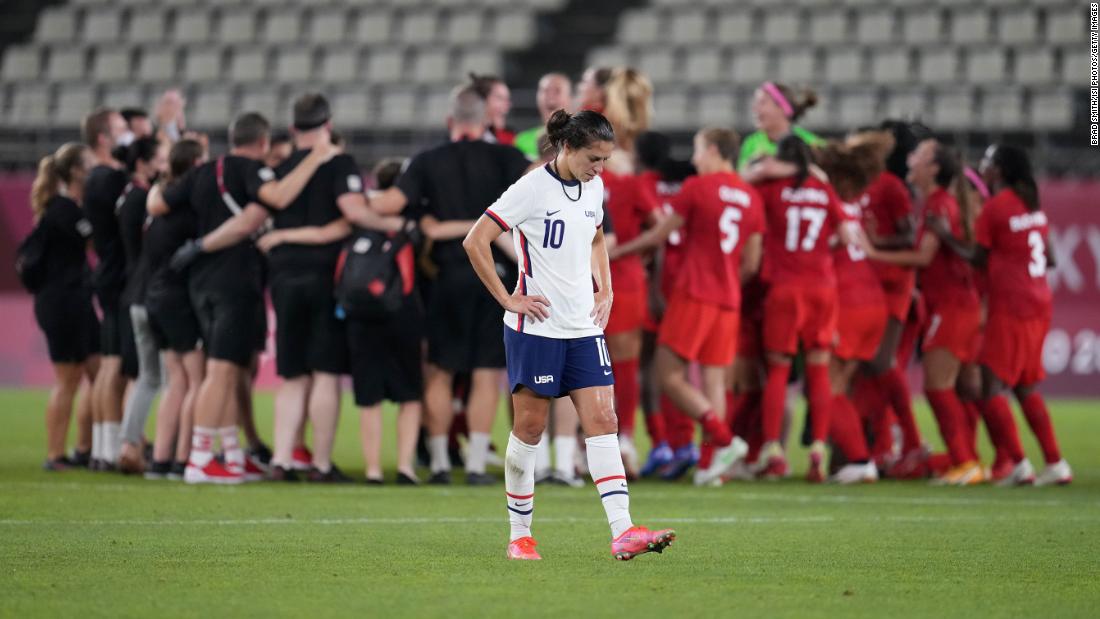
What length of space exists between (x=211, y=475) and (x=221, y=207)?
182 centimetres

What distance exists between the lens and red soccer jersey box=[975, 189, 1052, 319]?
11.4 m

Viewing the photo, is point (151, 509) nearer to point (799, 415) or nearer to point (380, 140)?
point (799, 415)

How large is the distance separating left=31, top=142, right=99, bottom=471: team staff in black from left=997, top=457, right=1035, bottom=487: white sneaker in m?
6.88

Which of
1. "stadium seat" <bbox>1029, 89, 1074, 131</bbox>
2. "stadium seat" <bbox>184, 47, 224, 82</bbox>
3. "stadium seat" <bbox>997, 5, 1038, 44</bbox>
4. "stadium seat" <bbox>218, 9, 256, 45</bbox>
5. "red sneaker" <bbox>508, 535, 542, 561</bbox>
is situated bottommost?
"red sneaker" <bbox>508, 535, 542, 561</bbox>

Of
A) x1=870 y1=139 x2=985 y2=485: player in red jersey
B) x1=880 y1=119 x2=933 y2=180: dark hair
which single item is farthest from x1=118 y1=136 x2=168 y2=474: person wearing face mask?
x1=880 y1=119 x2=933 y2=180: dark hair

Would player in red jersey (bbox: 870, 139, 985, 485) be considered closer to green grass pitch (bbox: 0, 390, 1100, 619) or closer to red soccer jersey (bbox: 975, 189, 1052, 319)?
red soccer jersey (bbox: 975, 189, 1052, 319)

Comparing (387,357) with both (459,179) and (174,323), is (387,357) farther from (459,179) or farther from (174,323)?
(174,323)

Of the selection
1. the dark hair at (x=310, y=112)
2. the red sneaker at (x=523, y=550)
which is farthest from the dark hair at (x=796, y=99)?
the red sneaker at (x=523, y=550)

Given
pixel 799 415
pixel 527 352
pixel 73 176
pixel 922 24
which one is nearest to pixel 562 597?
pixel 527 352

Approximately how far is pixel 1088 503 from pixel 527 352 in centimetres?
465

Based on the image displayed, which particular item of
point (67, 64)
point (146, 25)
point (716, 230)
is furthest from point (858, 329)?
point (146, 25)

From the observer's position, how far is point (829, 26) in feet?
84.2

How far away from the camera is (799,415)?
754 inches

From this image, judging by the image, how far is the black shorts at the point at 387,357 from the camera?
1067cm
